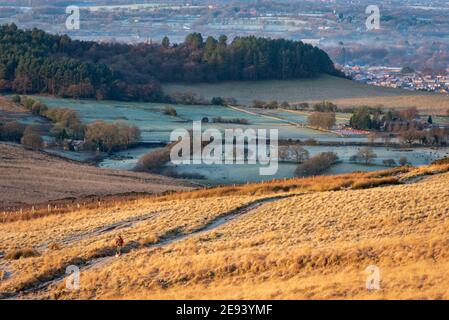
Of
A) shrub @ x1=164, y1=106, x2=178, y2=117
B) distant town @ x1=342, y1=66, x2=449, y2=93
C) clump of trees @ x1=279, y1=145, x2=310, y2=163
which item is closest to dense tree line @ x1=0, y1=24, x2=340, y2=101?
distant town @ x1=342, y1=66, x2=449, y2=93

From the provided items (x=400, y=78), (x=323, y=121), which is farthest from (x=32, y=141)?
(x=400, y=78)

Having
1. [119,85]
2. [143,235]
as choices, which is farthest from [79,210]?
[119,85]

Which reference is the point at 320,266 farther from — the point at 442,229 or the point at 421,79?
the point at 421,79

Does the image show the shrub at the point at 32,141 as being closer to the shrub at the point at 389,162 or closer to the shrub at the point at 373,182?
the shrub at the point at 389,162

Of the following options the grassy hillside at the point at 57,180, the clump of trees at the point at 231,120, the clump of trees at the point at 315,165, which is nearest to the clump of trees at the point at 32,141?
the grassy hillside at the point at 57,180

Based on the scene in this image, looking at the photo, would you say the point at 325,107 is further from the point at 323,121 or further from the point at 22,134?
the point at 22,134

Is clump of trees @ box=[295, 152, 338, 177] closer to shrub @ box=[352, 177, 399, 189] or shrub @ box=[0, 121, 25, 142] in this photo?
shrub @ box=[352, 177, 399, 189]
